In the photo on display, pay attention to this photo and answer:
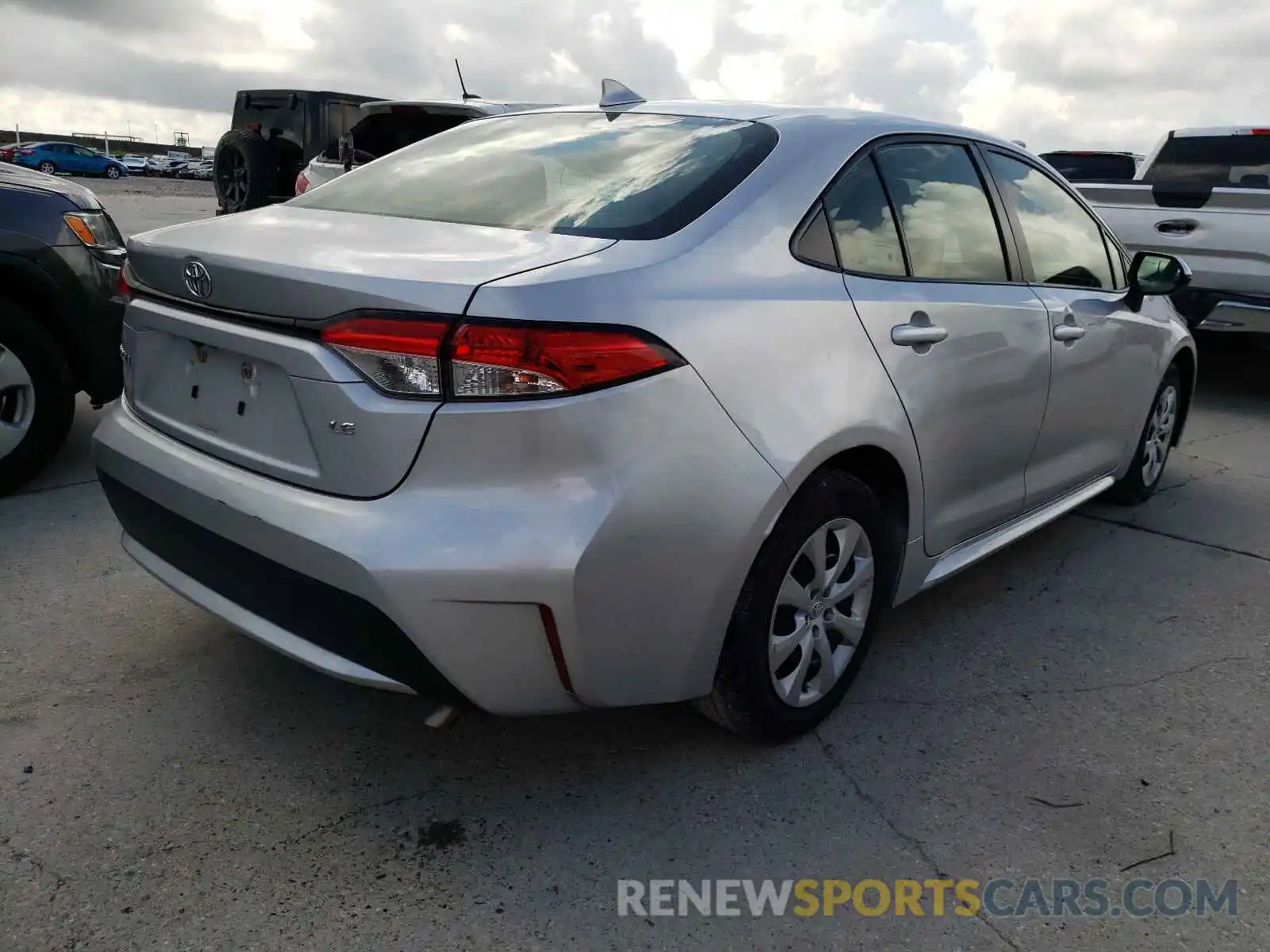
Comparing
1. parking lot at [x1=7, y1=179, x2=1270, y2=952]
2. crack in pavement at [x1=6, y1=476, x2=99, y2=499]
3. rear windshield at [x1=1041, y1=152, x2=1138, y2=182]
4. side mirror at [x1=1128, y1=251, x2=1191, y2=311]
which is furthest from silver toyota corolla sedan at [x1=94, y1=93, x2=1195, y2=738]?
rear windshield at [x1=1041, y1=152, x2=1138, y2=182]

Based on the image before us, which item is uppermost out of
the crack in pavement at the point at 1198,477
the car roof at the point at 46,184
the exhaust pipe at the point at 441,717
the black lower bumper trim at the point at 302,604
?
the car roof at the point at 46,184

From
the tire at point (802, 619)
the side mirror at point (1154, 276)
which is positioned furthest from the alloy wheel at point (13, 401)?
the side mirror at point (1154, 276)

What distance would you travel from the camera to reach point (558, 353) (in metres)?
2.04

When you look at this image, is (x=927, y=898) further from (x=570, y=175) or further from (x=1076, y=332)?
(x=1076, y=332)

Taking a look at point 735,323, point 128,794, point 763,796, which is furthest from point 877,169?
point 128,794

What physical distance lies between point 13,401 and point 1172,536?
15.7 ft

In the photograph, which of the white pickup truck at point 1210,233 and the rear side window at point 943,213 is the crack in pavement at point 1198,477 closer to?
the white pickup truck at point 1210,233

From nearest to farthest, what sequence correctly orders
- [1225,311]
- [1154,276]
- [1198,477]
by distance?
[1154,276], [1198,477], [1225,311]

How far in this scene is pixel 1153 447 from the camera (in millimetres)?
4828

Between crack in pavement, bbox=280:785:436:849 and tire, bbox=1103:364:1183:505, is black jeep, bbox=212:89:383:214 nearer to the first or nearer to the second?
tire, bbox=1103:364:1183:505

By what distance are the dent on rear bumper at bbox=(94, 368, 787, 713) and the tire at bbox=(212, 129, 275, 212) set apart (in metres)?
8.60

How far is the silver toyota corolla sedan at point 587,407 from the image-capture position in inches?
80.3

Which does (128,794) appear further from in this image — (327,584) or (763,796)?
(763,796)

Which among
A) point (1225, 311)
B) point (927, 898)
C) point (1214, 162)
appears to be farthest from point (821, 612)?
point (1214, 162)
